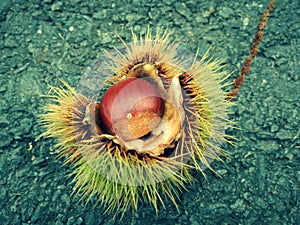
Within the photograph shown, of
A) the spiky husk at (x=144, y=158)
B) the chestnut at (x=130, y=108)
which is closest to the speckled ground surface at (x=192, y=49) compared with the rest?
the spiky husk at (x=144, y=158)

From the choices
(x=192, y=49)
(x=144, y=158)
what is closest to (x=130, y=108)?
(x=144, y=158)

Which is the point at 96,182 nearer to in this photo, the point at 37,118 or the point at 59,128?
the point at 59,128

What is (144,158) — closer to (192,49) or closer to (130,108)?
(130,108)

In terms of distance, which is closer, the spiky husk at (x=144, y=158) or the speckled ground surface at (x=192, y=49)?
the spiky husk at (x=144, y=158)

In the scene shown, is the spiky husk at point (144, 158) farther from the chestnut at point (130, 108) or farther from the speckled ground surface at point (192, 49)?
the speckled ground surface at point (192, 49)

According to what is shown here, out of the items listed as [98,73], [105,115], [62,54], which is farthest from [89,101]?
[62,54]

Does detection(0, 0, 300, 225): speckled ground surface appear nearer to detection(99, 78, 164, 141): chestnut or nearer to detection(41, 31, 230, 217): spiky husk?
detection(41, 31, 230, 217): spiky husk

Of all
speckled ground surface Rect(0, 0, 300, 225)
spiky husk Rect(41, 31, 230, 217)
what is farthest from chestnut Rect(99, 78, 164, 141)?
speckled ground surface Rect(0, 0, 300, 225)
